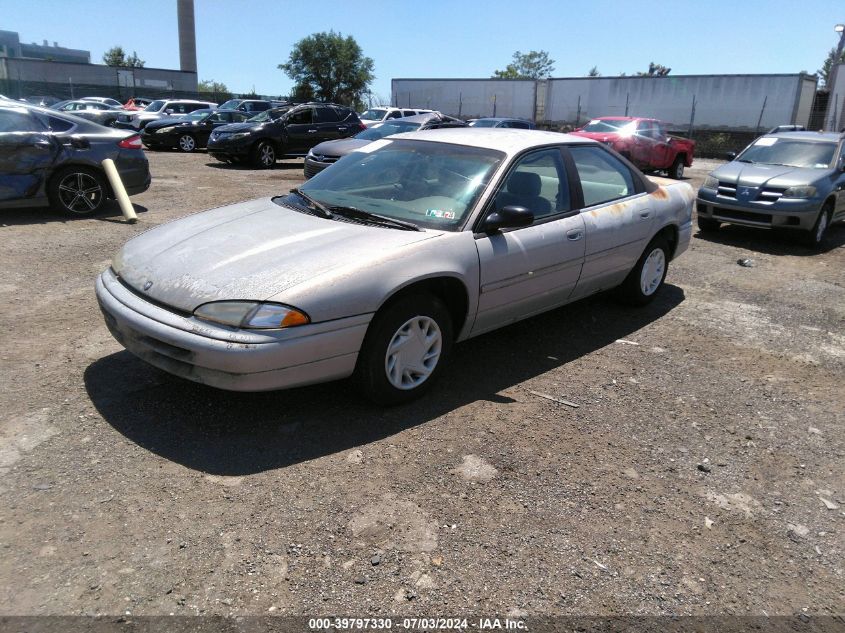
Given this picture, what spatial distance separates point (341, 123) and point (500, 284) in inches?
584

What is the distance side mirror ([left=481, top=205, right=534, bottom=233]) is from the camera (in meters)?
3.89

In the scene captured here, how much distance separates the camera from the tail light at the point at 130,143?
874 cm

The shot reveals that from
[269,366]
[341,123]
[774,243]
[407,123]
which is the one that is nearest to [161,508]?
[269,366]

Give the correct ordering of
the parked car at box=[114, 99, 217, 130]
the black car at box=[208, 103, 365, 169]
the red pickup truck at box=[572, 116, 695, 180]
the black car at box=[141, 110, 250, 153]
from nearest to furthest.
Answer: the black car at box=[208, 103, 365, 169] < the red pickup truck at box=[572, 116, 695, 180] < the black car at box=[141, 110, 250, 153] < the parked car at box=[114, 99, 217, 130]

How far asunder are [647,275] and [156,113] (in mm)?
22685

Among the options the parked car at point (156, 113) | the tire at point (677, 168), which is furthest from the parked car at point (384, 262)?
the parked car at point (156, 113)

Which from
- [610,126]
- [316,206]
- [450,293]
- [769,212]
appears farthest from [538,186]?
[610,126]

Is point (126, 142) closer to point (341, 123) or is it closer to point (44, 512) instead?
point (44, 512)

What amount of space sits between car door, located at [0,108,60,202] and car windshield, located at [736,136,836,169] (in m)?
10.1

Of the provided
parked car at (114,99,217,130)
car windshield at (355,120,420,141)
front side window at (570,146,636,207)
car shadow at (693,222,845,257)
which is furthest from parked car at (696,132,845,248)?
parked car at (114,99,217,130)

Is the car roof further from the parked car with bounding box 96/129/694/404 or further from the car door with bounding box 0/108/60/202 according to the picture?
the car door with bounding box 0/108/60/202

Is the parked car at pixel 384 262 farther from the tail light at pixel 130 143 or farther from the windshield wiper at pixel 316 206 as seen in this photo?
the tail light at pixel 130 143

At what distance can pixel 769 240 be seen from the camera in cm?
953

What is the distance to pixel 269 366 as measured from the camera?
123 inches
